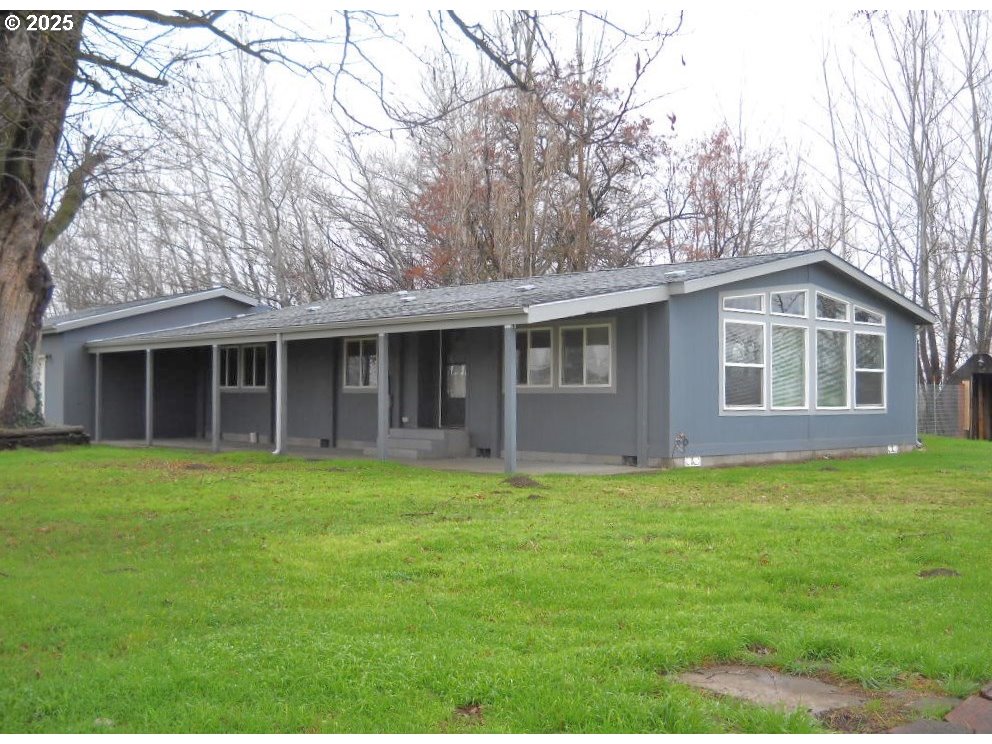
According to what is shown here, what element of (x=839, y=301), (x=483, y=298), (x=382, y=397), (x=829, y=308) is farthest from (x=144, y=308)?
(x=839, y=301)

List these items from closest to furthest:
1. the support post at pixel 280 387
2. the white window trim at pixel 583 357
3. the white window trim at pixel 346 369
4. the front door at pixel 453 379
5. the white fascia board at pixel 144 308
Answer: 1. the white window trim at pixel 583 357
2. the support post at pixel 280 387
3. the front door at pixel 453 379
4. the white window trim at pixel 346 369
5. the white fascia board at pixel 144 308

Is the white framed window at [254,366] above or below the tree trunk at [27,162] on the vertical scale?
below

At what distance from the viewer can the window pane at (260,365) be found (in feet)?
78.1

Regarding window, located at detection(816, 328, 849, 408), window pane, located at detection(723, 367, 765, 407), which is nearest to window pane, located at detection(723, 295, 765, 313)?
window pane, located at detection(723, 367, 765, 407)

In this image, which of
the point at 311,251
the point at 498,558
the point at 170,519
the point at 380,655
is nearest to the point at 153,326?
the point at 311,251

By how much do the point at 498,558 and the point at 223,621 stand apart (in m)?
2.36

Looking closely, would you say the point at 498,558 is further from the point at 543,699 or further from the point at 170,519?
the point at 170,519

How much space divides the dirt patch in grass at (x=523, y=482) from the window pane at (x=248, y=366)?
1202cm

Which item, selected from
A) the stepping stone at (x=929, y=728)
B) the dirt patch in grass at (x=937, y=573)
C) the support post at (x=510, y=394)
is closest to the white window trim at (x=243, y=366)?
the support post at (x=510, y=394)

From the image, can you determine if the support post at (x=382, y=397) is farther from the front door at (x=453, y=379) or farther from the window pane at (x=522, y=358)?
the front door at (x=453, y=379)

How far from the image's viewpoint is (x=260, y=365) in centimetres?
2389

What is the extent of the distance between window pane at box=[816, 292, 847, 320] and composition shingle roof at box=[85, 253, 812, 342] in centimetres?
153

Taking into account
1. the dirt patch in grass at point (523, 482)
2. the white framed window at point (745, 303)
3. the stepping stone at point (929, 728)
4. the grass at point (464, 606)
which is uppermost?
the white framed window at point (745, 303)

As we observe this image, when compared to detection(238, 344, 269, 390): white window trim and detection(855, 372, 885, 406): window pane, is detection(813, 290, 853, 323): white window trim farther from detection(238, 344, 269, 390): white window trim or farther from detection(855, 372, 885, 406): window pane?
detection(238, 344, 269, 390): white window trim
